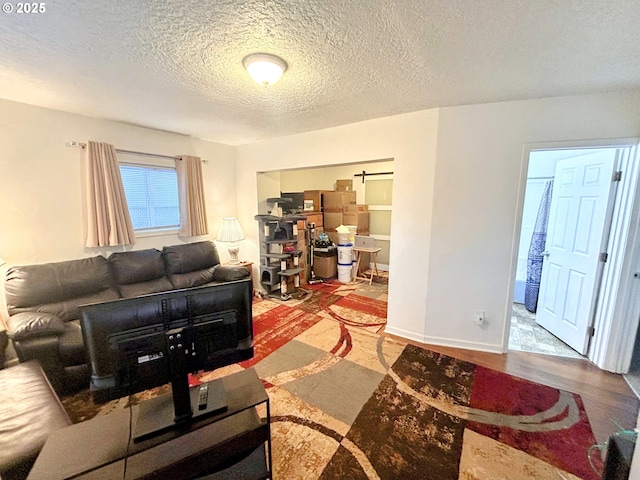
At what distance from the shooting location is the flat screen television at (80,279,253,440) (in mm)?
1084

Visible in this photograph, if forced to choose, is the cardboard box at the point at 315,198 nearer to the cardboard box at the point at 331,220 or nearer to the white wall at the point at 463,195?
the cardboard box at the point at 331,220

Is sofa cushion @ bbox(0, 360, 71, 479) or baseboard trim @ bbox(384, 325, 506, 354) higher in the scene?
sofa cushion @ bbox(0, 360, 71, 479)

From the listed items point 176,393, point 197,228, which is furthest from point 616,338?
point 197,228

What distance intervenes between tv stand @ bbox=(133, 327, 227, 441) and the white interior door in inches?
134

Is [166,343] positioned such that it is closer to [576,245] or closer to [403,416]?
[403,416]

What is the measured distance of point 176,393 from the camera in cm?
119

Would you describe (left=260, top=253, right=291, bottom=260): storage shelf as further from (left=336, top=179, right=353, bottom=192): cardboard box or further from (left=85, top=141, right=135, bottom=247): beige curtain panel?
(left=336, top=179, right=353, bottom=192): cardboard box

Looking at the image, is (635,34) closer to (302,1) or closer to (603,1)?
(603,1)

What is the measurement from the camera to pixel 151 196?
11.5 feet

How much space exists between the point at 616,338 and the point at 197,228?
15.8ft

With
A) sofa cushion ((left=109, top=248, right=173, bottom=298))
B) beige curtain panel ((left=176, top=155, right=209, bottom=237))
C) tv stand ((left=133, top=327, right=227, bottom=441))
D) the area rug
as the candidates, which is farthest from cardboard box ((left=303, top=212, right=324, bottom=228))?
tv stand ((left=133, top=327, right=227, bottom=441))

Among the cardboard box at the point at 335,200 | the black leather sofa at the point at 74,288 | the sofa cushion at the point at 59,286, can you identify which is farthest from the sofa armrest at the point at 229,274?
the cardboard box at the point at 335,200

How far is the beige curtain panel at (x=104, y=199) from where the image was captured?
2.80 meters

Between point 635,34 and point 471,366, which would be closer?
point 635,34
